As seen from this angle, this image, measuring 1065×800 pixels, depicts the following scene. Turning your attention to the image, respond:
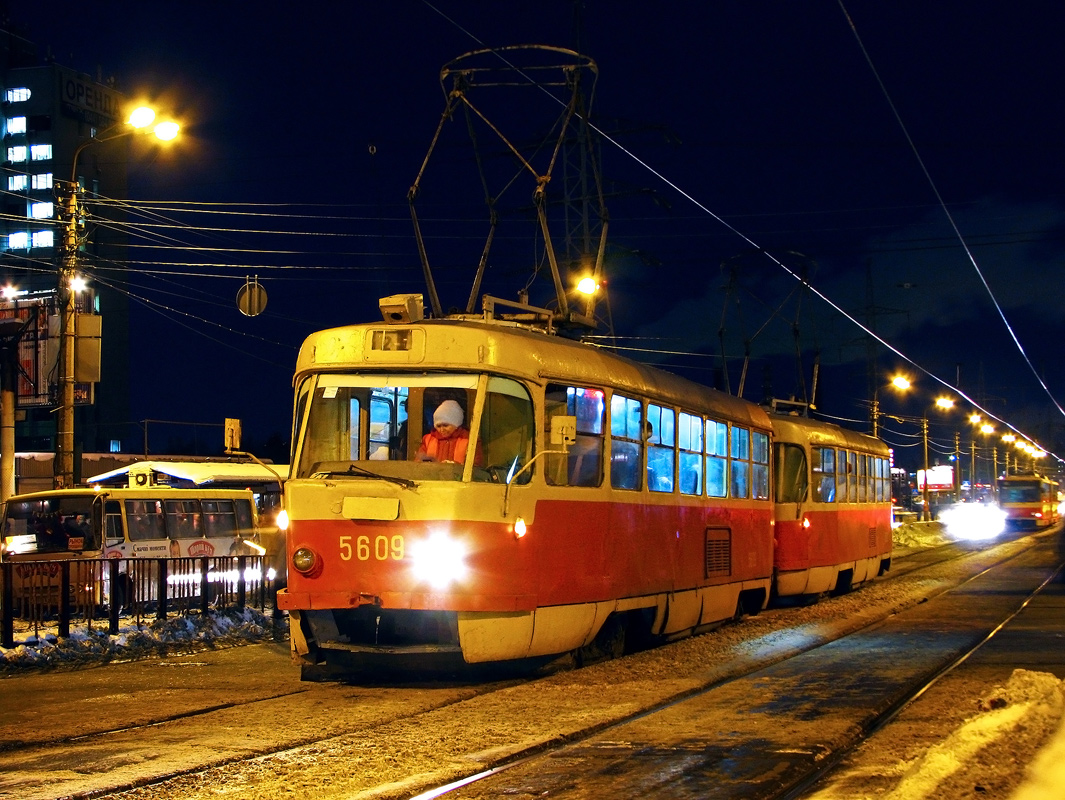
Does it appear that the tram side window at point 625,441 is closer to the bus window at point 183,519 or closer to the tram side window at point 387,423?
the tram side window at point 387,423

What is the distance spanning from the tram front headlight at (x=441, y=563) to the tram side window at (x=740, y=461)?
20.7ft

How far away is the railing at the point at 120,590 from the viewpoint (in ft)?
45.0

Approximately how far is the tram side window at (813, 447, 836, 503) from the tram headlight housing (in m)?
10.8

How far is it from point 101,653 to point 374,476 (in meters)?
4.69

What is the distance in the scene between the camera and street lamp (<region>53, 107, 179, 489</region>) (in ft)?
60.1

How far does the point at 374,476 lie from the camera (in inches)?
387

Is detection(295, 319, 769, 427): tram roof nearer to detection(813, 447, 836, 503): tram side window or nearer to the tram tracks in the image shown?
the tram tracks

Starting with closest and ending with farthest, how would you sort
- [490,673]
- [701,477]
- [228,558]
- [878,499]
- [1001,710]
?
[1001,710], [490,673], [701,477], [228,558], [878,499]

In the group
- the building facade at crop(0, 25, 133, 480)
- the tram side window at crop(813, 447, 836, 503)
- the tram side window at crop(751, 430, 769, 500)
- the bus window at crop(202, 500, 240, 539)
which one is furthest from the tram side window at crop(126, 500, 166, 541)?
the building facade at crop(0, 25, 133, 480)

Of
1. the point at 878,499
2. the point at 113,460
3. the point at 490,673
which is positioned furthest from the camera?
the point at 113,460

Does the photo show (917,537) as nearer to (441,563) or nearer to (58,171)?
(441,563)

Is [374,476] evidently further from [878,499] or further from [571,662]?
[878,499]

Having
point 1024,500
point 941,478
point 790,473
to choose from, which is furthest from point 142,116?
point 941,478

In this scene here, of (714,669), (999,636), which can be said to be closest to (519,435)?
(714,669)
